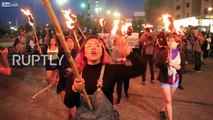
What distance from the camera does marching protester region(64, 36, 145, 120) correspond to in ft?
10.7

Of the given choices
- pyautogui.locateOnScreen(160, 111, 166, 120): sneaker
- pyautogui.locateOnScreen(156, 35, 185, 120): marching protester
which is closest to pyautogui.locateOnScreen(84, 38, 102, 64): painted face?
pyautogui.locateOnScreen(156, 35, 185, 120): marching protester

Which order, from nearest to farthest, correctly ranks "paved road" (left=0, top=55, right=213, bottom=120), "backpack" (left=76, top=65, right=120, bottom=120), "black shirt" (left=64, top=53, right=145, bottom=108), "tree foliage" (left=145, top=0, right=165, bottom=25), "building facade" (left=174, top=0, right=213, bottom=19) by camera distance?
"backpack" (left=76, top=65, right=120, bottom=120) → "black shirt" (left=64, top=53, right=145, bottom=108) → "paved road" (left=0, top=55, right=213, bottom=120) → "building facade" (left=174, top=0, right=213, bottom=19) → "tree foliage" (left=145, top=0, right=165, bottom=25)

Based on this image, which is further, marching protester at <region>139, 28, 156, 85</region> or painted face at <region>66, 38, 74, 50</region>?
marching protester at <region>139, 28, 156, 85</region>

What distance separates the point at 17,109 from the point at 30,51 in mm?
11805

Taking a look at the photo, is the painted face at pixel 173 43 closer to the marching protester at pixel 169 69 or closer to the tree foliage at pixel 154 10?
the marching protester at pixel 169 69

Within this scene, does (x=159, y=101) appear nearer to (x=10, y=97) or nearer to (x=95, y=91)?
(x=10, y=97)

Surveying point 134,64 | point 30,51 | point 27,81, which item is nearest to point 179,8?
point 30,51

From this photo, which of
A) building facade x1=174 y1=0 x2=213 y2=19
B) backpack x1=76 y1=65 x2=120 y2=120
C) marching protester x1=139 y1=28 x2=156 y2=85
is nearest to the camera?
backpack x1=76 y1=65 x2=120 y2=120

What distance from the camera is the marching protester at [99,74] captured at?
3254 mm

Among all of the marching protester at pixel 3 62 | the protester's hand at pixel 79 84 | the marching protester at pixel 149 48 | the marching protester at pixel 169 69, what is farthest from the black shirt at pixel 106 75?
the marching protester at pixel 149 48

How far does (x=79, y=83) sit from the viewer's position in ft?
9.80

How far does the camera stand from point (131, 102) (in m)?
8.36

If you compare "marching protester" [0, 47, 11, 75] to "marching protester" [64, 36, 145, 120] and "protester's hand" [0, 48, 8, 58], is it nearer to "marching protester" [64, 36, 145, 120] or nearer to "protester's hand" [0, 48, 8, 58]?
"protester's hand" [0, 48, 8, 58]

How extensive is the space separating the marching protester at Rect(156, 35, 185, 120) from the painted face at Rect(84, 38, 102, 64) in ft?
9.74
